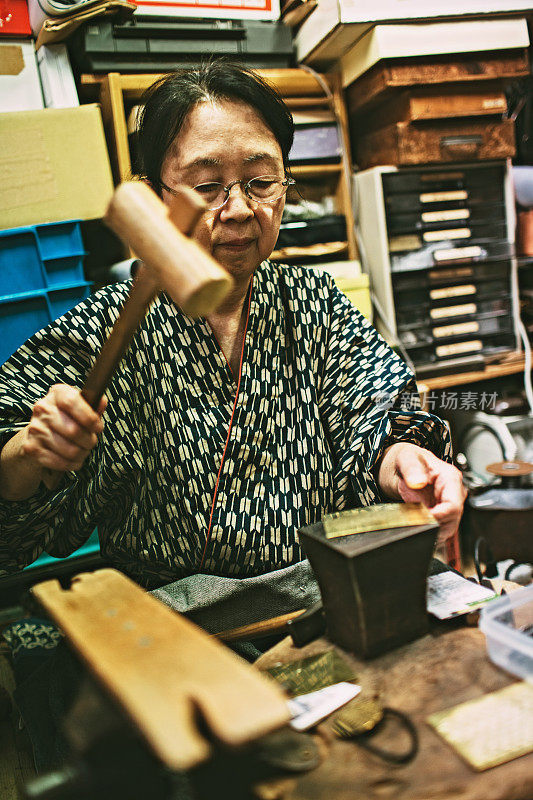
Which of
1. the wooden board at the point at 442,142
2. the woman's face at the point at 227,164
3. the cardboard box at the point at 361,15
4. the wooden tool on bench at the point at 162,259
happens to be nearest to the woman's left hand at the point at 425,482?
the woman's face at the point at 227,164

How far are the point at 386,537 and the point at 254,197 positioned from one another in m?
0.74

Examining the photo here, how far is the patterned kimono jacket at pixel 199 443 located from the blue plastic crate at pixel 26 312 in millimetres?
706

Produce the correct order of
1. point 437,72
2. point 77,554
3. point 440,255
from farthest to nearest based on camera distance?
point 440,255, point 437,72, point 77,554

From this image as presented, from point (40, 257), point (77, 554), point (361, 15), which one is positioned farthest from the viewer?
point (361, 15)

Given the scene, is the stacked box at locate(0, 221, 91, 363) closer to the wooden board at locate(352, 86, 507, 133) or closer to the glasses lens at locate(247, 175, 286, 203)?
the glasses lens at locate(247, 175, 286, 203)

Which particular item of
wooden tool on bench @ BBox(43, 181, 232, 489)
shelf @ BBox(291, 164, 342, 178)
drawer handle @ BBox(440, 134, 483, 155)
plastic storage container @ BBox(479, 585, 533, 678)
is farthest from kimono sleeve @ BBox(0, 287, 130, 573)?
drawer handle @ BBox(440, 134, 483, 155)

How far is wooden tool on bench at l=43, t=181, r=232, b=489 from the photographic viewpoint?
627 millimetres

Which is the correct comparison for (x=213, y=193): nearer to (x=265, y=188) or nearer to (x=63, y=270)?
(x=265, y=188)

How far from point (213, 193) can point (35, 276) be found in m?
0.99

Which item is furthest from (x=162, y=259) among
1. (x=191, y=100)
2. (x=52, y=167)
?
(x=52, y=167)

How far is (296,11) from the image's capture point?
2.46 metres

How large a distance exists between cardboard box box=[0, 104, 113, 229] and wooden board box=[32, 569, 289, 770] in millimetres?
1600

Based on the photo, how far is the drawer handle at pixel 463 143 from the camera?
8.46ft

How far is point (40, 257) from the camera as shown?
6.62 feet
